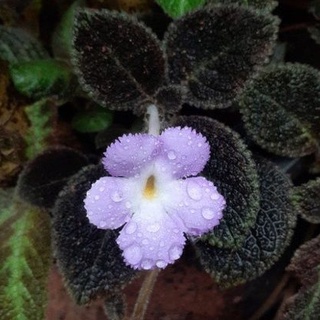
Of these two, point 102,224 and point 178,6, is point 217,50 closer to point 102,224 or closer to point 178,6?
point 178,6

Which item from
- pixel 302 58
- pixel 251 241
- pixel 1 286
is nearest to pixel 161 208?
pixel 251 241

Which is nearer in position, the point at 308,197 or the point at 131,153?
the point at 131,153

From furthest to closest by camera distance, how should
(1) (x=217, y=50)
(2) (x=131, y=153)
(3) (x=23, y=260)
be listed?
(3) (x=23, y=260) < (1) (x=217, y=50) < (2) (x=131, y=153)

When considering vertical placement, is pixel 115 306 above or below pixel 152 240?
below

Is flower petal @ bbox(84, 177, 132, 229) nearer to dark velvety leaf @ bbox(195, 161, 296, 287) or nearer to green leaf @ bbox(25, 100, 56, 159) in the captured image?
dark velvety leaf @ bbox(195, 161, 296, 287)

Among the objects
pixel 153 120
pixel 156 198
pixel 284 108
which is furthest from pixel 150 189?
pixel 284 108

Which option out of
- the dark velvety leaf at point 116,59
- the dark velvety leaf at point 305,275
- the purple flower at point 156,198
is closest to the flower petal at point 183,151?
the purple flower at point 156,198

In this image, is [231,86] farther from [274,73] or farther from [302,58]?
[302,58]
